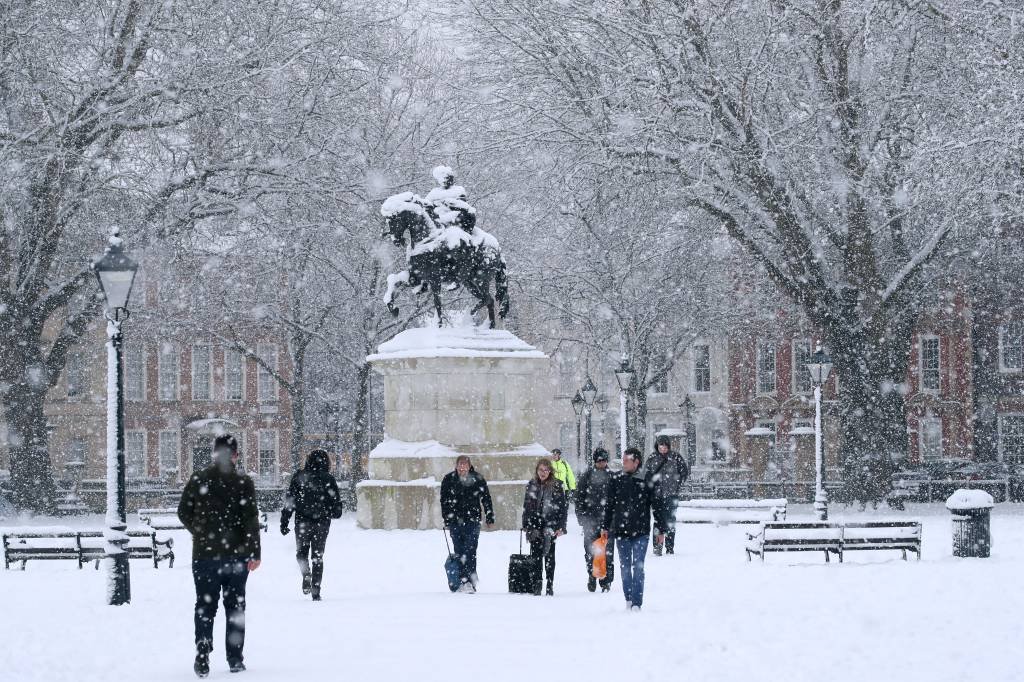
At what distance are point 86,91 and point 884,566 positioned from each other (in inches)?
656

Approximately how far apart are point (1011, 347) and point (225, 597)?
47544 mm

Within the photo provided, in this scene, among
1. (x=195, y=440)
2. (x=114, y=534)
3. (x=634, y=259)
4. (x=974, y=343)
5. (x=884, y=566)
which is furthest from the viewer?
(x=195, y=440)

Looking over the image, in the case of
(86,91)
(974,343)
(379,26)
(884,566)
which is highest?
(379,26)

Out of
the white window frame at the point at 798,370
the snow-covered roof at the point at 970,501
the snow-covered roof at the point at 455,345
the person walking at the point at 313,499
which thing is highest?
the white window frame at the point at 798,370

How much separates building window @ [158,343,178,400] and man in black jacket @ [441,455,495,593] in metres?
49.1

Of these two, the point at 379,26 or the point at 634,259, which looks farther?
the point at 634,259

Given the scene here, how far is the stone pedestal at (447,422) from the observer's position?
909 inches

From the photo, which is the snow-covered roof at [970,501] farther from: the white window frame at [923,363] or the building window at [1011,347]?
the white window frame at [923,363]

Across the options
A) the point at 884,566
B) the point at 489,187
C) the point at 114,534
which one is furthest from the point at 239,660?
the point at 489,187

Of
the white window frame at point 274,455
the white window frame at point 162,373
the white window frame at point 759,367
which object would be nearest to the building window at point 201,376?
the white window frame at point 162,373

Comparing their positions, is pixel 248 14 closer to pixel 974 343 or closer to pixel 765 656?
pixel 765 656

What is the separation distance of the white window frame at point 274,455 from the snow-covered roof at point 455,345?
40143 mm

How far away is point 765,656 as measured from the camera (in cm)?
1016

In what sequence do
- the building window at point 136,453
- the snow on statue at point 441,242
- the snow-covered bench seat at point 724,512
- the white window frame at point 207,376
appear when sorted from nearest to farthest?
the snow on statue at point 441,242 → the snow-covered bench seat at point 724,512 → the building window at point 136,453 → the white window frame at point 207,376
